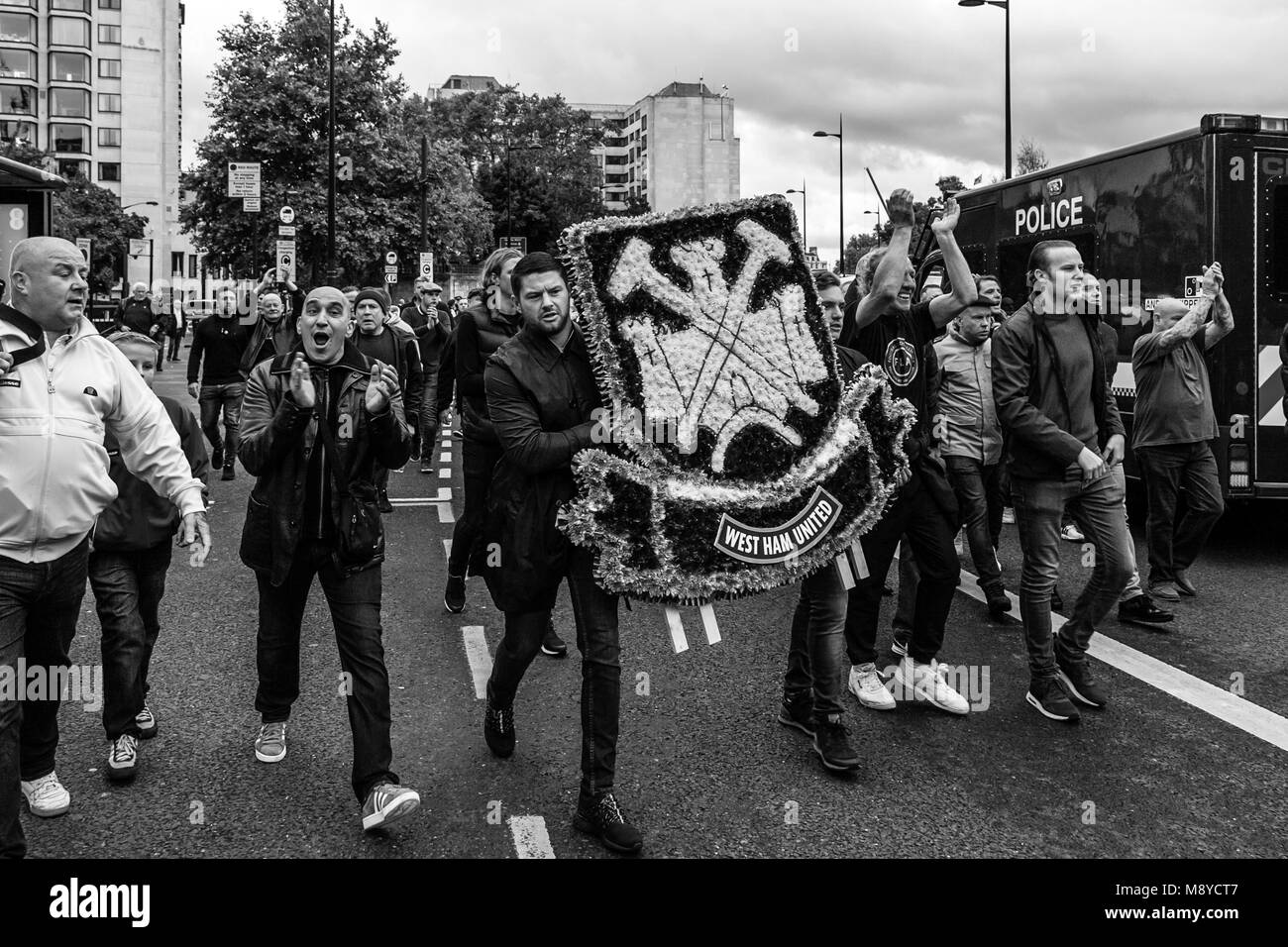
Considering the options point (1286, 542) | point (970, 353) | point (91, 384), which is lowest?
point (1286, 542)

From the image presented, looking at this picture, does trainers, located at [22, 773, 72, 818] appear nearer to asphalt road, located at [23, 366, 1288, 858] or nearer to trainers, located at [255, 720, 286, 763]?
asphalt road, located at [23, 366, 1288, 858]

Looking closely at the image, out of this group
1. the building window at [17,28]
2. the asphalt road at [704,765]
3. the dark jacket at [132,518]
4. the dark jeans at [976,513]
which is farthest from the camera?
the building window at [17,28]

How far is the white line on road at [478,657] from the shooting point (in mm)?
5875

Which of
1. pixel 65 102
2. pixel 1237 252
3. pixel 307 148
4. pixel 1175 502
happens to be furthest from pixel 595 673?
pixel 65 102

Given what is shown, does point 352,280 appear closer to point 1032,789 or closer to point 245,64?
point 245,64

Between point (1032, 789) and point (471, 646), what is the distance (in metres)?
3.18

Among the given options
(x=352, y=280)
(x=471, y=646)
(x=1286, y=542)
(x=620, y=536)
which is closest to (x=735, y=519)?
(x=620, y=536)

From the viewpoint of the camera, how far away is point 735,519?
4.45 meters

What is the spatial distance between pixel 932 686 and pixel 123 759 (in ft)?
11.4

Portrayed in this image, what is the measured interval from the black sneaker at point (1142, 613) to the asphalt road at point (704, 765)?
12 centimetres

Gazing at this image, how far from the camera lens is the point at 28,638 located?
3.92 m

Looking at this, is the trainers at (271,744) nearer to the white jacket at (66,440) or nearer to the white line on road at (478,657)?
the white line on road at (478,657)

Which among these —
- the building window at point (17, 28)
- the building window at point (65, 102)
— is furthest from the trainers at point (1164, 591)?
the building window at point (17, 28)

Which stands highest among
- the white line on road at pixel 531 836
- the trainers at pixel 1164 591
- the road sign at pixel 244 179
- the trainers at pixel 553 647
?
the road sign at pixel 244 179
